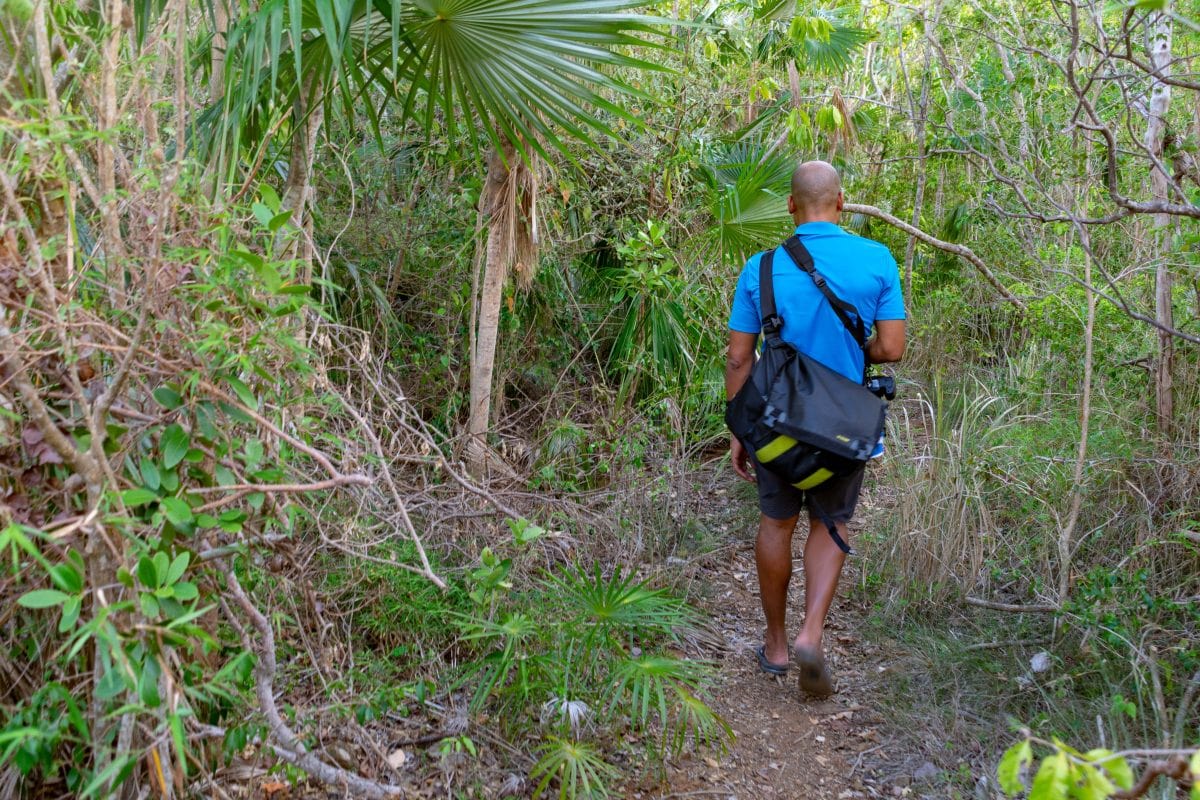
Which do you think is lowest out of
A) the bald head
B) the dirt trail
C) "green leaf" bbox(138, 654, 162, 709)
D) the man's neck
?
the dirt trail

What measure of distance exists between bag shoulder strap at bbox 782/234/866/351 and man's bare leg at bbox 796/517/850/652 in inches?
29.6

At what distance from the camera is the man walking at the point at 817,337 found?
11.8 ft

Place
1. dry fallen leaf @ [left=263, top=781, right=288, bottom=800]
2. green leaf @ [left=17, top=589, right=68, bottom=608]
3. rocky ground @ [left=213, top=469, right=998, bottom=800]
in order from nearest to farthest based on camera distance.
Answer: green leaf @ [left=17, top=589, right=68, bottom=608] → dry fallen leaf @ [left=263, top=781, right=288, bottom=800] → rocky ground @ [left=213, top=469, right=998, bottom=800]

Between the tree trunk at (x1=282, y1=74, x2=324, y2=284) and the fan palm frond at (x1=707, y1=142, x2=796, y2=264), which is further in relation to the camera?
the fan palm frond at (x1=707, y1=142, x2=796, y2=264)

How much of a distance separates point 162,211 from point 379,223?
13.1 feet

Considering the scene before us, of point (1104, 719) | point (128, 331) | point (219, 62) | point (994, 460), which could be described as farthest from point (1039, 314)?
point (128, 331)

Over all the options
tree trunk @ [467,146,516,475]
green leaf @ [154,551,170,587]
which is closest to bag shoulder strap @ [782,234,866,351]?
tree trunk @ [467,146,516,475]

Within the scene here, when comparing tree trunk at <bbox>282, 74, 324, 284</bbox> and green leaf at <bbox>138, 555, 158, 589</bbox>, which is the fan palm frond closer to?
tree trunk at <bbox>282, 74, 324, 284</bbox>

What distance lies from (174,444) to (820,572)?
247cm

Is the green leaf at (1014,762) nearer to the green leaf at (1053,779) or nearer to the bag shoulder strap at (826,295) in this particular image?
the green leaf at (1053,779)

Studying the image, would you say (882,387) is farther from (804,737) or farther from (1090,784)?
(1090,784)

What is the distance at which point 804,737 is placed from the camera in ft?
11.7

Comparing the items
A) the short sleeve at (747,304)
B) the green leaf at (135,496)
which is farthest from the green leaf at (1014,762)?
the short sleeve at (747,304)

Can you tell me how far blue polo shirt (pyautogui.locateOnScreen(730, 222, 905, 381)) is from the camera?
11.7 ft
